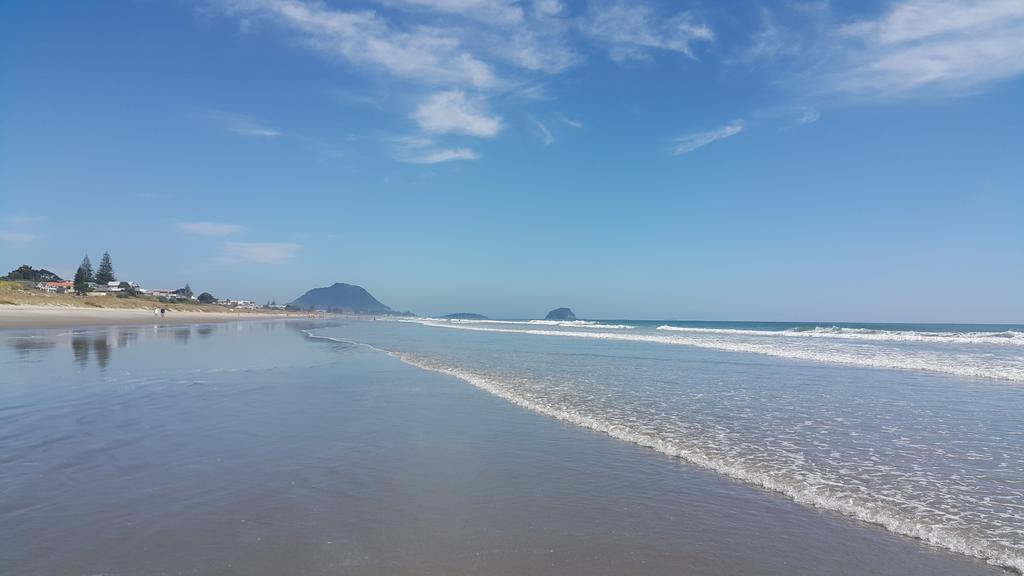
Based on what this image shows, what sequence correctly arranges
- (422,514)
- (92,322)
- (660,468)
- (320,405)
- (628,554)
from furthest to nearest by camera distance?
(92,322) < (320,405) < (660,468) < (422,514) < (628,554)

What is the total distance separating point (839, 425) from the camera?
1031 centimetres

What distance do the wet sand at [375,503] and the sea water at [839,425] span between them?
0.66 metres

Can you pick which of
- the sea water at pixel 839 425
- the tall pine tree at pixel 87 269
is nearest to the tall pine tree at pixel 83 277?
the tall pine tree at pixel 87 269

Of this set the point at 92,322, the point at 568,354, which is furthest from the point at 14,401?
the point at 92,322

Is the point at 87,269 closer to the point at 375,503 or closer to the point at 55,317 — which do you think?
the point at 55,317

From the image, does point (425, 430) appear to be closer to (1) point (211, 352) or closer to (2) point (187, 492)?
(2) point (187, 492)

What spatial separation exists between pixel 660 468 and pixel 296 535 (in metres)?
4.68

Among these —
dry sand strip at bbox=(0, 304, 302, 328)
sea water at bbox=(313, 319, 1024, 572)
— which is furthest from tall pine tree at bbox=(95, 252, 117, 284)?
sea water at bbox=(313, 319, 1024, 572)

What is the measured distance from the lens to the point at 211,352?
2323 cm

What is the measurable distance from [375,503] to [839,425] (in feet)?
28.8

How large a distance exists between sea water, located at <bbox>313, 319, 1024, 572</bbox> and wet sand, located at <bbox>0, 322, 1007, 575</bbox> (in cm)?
66

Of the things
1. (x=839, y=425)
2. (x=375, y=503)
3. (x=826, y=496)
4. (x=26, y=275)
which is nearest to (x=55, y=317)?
(x=375, y=503)

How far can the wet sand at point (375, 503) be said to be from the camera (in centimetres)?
457

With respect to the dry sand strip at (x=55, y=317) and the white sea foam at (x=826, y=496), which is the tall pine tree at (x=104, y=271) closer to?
the dry sand strip at (x=55, y=317)
